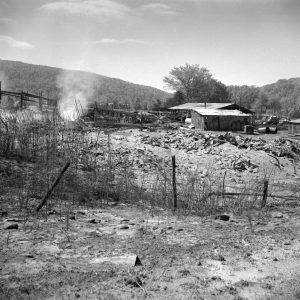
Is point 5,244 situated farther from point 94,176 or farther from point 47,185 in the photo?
point 94,176

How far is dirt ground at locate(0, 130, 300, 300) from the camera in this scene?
459 centimetres

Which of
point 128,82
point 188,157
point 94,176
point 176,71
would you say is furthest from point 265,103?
point 94,176

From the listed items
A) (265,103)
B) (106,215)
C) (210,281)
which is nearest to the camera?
(210,281)

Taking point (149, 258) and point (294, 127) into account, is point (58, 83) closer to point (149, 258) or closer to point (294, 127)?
point (294, 127)

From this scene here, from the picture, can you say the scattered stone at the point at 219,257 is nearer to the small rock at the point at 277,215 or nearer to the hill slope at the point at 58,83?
→ the small rock at the point at 277,215

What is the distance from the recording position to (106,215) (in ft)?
25.3

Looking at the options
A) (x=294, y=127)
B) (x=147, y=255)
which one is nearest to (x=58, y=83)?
(x=294, y=127)

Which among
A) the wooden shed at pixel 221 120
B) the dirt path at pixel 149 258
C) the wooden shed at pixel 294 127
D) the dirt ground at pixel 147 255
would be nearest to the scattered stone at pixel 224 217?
the dirt ground at pixel 147 255

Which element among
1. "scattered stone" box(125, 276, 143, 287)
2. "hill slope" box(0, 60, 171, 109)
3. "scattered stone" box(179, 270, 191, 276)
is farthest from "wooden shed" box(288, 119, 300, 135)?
"scattered stone" box(125, 276, 143, 287)

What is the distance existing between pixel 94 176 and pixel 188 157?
35.4 ft

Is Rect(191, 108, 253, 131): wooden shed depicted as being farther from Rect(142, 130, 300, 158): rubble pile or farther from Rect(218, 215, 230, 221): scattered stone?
Rect(218, 215, 230, 221): scattered stone

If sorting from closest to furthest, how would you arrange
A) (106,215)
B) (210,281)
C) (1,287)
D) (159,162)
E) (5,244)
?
(1,287) < (210,281) < (5,244) < (106,215) < (159,162)

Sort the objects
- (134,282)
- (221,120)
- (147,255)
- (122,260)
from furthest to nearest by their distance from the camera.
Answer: (221,120)
(147,255)
(122,260)
(134,282)

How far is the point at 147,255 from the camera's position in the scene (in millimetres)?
5680
